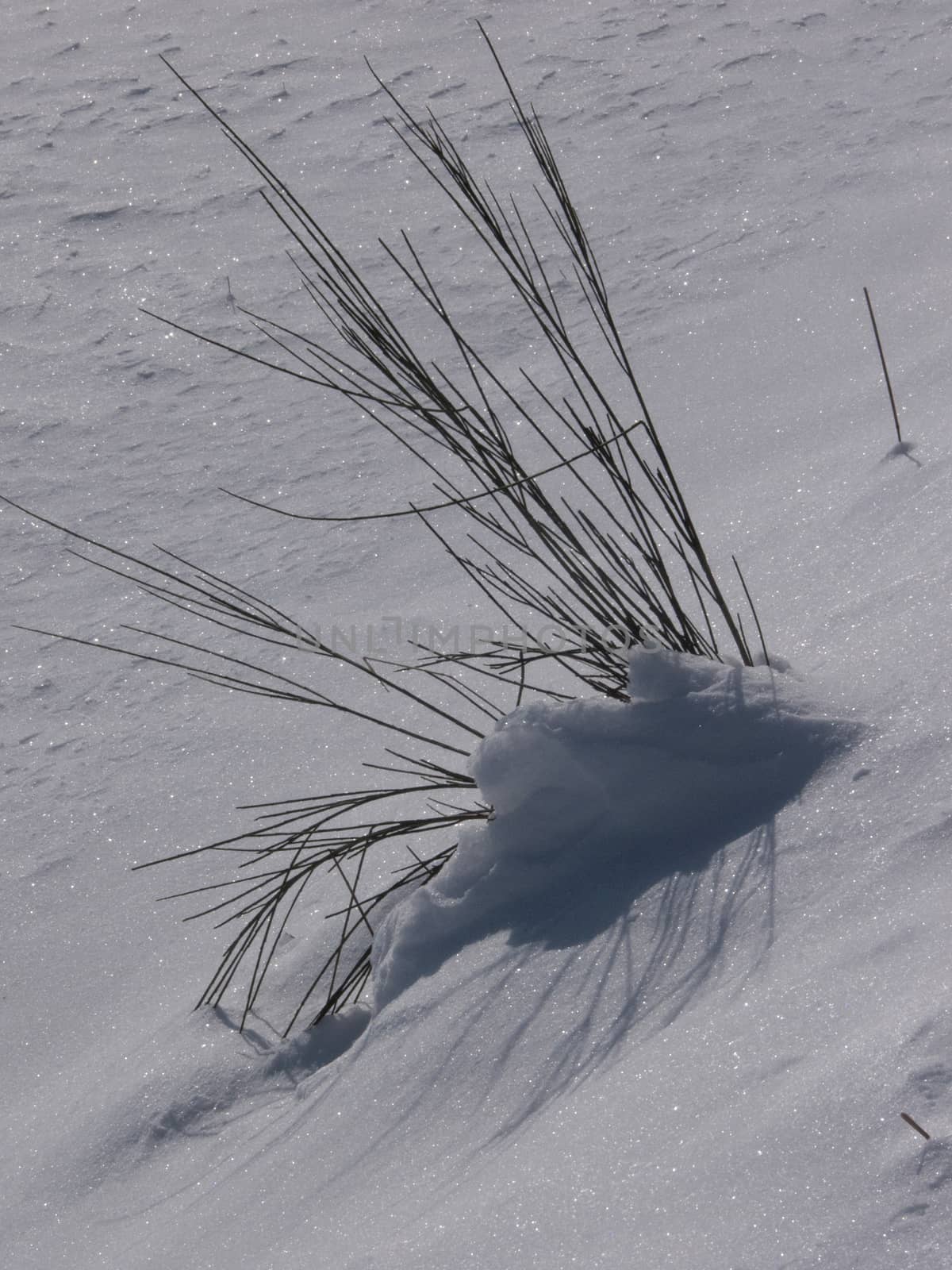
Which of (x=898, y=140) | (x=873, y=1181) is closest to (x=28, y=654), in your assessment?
(x=873, y=1181)

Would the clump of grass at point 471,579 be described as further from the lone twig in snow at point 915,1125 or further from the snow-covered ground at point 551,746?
the lone twig in snow at point 915,1125

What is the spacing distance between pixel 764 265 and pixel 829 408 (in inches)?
39.1

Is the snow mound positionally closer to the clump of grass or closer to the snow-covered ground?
the snow-covered ground

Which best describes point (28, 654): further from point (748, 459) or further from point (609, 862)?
point (609, 862)

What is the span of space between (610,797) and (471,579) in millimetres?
1035

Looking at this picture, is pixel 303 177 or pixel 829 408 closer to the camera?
pixel 829 408

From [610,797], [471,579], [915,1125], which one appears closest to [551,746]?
[610,797]

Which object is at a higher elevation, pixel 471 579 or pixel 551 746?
pixel 551 746

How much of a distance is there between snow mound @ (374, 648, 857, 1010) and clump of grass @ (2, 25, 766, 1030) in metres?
0.12

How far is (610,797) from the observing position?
1.28 meters

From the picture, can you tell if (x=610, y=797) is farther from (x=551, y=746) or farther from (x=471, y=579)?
(x=471, y=579)

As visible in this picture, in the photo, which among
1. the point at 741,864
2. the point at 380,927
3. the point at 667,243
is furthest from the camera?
the point at 667,243

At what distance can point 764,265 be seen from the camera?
11.4 ft

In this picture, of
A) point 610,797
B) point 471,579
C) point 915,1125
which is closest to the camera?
point 915,1125
